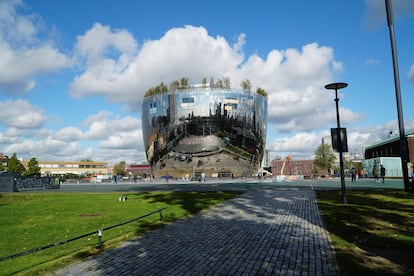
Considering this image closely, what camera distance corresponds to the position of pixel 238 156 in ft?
312

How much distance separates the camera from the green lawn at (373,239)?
6395 mm

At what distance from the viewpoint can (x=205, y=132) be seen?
91438 millimetres

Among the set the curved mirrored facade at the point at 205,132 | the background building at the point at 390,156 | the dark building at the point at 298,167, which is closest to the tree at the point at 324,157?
the background building at the point at 390,156

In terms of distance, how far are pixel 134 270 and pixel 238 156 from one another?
8925 cm

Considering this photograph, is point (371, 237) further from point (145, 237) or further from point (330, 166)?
point (330, 166)

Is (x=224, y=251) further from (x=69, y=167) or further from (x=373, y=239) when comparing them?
(x=69, y=167)

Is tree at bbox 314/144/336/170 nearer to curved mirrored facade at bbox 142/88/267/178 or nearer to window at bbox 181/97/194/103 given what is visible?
curved mirrored facade at bbox 142/88/267/178

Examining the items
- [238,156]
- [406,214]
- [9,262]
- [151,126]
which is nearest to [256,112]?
[238,156]

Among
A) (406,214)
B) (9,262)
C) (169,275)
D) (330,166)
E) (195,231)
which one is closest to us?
(169,275)

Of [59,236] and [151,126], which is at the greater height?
[151,126]

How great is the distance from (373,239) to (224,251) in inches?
163

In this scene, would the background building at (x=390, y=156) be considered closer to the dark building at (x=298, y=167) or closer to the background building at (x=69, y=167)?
the dark building at (x=298, y=167)

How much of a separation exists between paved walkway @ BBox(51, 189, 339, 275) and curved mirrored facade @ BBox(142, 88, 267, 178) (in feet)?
260

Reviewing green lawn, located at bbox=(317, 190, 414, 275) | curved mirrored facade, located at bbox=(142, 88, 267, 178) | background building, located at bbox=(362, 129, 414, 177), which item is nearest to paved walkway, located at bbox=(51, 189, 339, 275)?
green lawn, located at bbox=(317, 190, 414, 275)
